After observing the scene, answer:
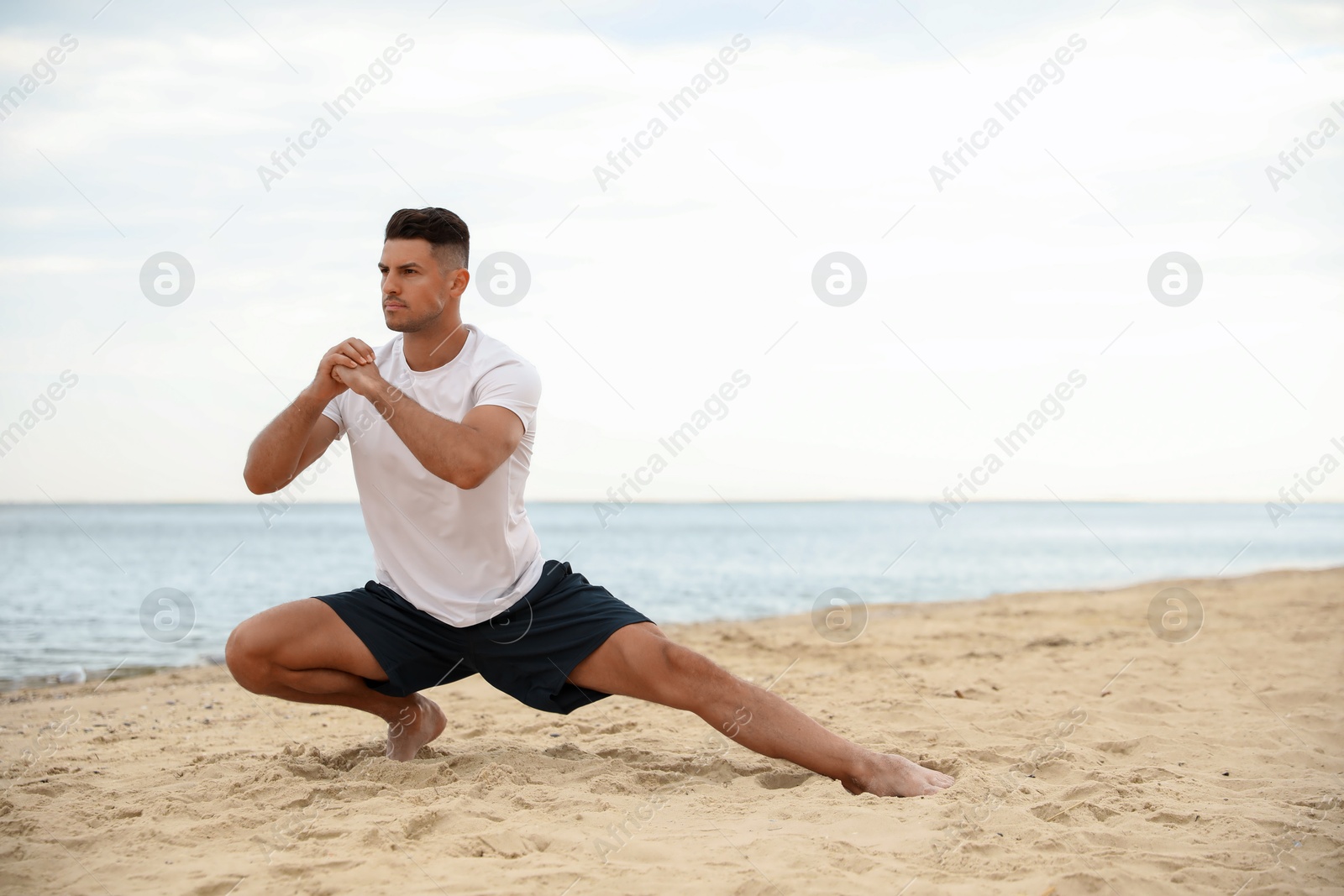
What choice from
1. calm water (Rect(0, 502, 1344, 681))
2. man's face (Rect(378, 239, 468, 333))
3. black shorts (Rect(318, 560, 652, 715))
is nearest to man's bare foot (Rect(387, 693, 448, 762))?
black shorts (Rect(318, 560, 652, 715))

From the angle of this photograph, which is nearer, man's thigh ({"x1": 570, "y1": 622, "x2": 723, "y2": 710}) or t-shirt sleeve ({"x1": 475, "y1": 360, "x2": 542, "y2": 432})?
man's thigh ({"x1": 570, "y1": 622, "x2": 723, "y2": 710})

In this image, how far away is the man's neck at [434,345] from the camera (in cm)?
316

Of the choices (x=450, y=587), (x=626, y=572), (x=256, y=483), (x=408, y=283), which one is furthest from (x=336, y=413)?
(x=626, y=572)

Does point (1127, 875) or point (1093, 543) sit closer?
point (1127, 875)

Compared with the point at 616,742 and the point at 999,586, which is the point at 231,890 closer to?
the point at 616,742

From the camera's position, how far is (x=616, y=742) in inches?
144

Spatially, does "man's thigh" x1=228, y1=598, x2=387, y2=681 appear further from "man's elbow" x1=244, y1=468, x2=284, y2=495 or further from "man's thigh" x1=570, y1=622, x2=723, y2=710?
"man's thigh" x1=570, y1=622, x2=723, y2=710

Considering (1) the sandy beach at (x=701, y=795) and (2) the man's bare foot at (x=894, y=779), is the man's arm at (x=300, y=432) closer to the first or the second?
(1) the sandy beach at (x=701, y=795)

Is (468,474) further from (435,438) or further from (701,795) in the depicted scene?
(701,795)

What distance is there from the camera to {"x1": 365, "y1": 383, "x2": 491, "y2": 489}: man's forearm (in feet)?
9.02

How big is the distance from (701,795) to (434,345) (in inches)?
70.7

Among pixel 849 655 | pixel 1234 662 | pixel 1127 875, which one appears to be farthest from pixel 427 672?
pixel 1234 662

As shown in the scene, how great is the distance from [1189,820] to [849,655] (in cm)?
360

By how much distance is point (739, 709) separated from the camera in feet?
9.29
